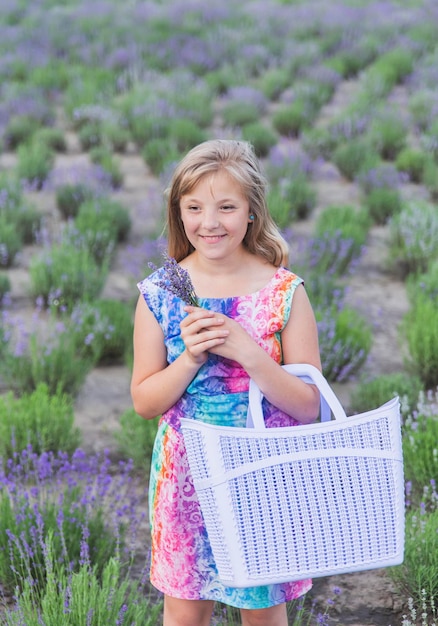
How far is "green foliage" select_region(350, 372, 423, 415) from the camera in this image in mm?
4047

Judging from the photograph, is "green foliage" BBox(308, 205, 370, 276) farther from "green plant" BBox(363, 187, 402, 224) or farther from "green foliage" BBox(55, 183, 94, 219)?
"green foliage" BBox(55, 183, 94, 219)

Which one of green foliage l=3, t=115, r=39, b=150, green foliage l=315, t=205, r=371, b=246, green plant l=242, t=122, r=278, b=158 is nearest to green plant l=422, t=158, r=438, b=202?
green foliage l=315, t=205, r=371, b=246

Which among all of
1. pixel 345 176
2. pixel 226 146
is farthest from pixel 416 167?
pixel 226 146

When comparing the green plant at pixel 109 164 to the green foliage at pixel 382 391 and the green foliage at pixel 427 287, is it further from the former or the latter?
the green foliage at pixel 382 391

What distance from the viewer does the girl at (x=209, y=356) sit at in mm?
1976

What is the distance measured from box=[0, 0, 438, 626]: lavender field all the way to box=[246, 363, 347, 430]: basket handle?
0.75 meters

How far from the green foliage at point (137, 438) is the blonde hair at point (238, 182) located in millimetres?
1548

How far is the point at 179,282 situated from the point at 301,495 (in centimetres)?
52

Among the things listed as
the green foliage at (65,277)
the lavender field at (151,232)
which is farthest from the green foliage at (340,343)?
the green foliage at (65,277)

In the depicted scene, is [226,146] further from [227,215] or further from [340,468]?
[340,468]

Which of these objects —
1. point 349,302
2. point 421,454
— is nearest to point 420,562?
point 421,454

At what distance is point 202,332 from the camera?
6.05 ft

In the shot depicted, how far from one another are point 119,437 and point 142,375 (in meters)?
1.82

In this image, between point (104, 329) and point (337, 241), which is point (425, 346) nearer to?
point (104, 329)
